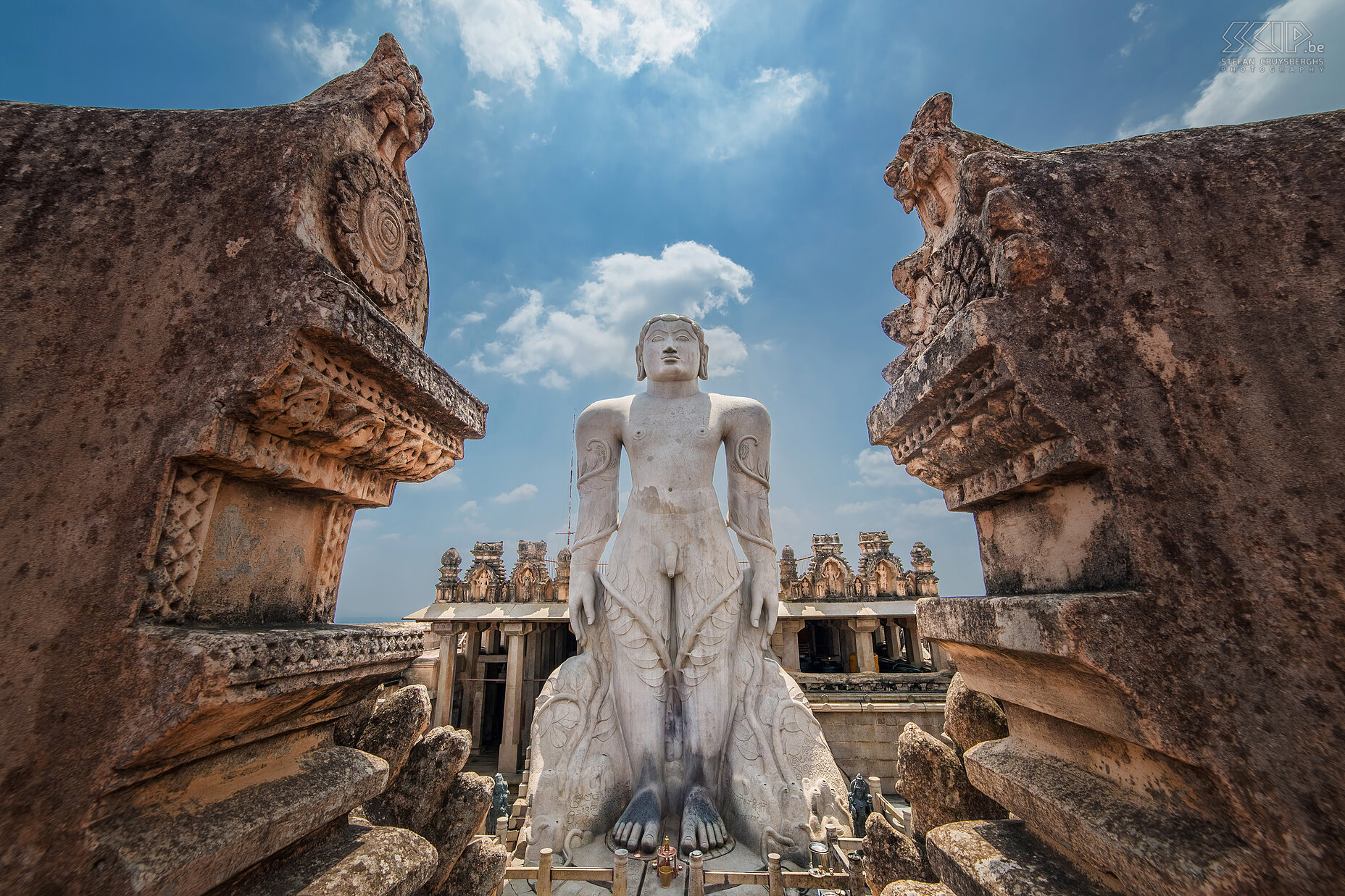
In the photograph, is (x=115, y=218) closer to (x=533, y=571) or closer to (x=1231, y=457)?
(x=1231, y=457)

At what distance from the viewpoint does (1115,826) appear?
1.43 m

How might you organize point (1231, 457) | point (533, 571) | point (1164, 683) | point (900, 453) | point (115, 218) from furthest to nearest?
point (533, 571) < point (900, 453) < point (115, 218) < point (1231, 457) < point (1164, 683)

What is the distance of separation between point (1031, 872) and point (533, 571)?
51.2ft

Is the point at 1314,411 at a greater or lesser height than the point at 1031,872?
greater

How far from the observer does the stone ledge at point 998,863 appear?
1547 millimetres

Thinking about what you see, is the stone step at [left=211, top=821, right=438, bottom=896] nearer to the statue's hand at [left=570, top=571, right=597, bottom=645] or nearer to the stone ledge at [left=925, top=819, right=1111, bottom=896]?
the stone ledge at [left=925, top=819, right=1111, bottom=896]

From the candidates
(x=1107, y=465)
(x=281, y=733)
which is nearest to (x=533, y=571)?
(x=281, y=733)

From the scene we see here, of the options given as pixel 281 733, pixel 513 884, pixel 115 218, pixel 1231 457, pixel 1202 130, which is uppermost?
pixel 1202 130

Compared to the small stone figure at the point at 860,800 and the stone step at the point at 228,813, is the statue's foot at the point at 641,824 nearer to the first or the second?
the stone step at the point at 228,813

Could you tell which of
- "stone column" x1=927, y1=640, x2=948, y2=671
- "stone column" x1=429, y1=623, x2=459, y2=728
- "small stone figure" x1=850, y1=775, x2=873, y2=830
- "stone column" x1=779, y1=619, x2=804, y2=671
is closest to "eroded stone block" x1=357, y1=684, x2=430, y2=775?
"small stone figure" x1=850, y1=775, x2=873, y2=830

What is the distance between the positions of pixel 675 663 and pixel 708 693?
1.12ft

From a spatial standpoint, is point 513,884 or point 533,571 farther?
point 533,571

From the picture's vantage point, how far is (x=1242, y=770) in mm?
1242

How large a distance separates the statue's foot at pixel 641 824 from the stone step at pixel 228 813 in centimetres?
213
